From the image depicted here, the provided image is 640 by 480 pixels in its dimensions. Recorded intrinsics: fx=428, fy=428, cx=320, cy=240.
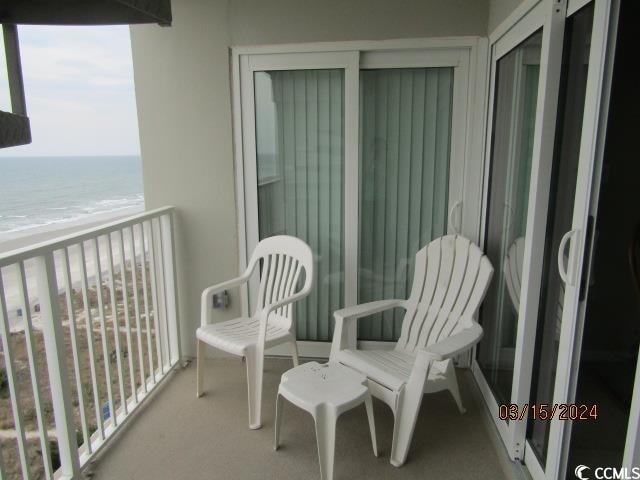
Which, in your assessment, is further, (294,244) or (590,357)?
(294,244)

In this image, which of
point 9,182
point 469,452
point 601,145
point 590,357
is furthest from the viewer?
point 9,182

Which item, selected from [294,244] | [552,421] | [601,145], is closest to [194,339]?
[294,244]

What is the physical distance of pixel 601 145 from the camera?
1302 millimetres

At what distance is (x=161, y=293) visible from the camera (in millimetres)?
2840

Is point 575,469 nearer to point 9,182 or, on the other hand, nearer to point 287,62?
point 287,62

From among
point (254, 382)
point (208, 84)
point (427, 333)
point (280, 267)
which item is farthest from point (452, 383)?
point (208, 84)

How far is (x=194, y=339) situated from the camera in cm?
308

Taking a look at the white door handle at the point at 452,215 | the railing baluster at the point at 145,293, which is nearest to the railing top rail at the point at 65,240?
the railing baluster at the point at 145,293

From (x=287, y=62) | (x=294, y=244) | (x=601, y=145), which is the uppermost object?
(x=287, y=62)

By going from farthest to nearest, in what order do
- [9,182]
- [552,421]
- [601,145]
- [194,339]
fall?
[9,182] → [194,339] → [552,421] → [601,145]

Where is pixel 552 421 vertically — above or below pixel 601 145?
below

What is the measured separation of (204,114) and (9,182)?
24.9 m

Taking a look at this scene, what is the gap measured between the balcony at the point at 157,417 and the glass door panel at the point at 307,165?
691 mm

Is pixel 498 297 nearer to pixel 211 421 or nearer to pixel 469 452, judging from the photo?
pixel 469 452
